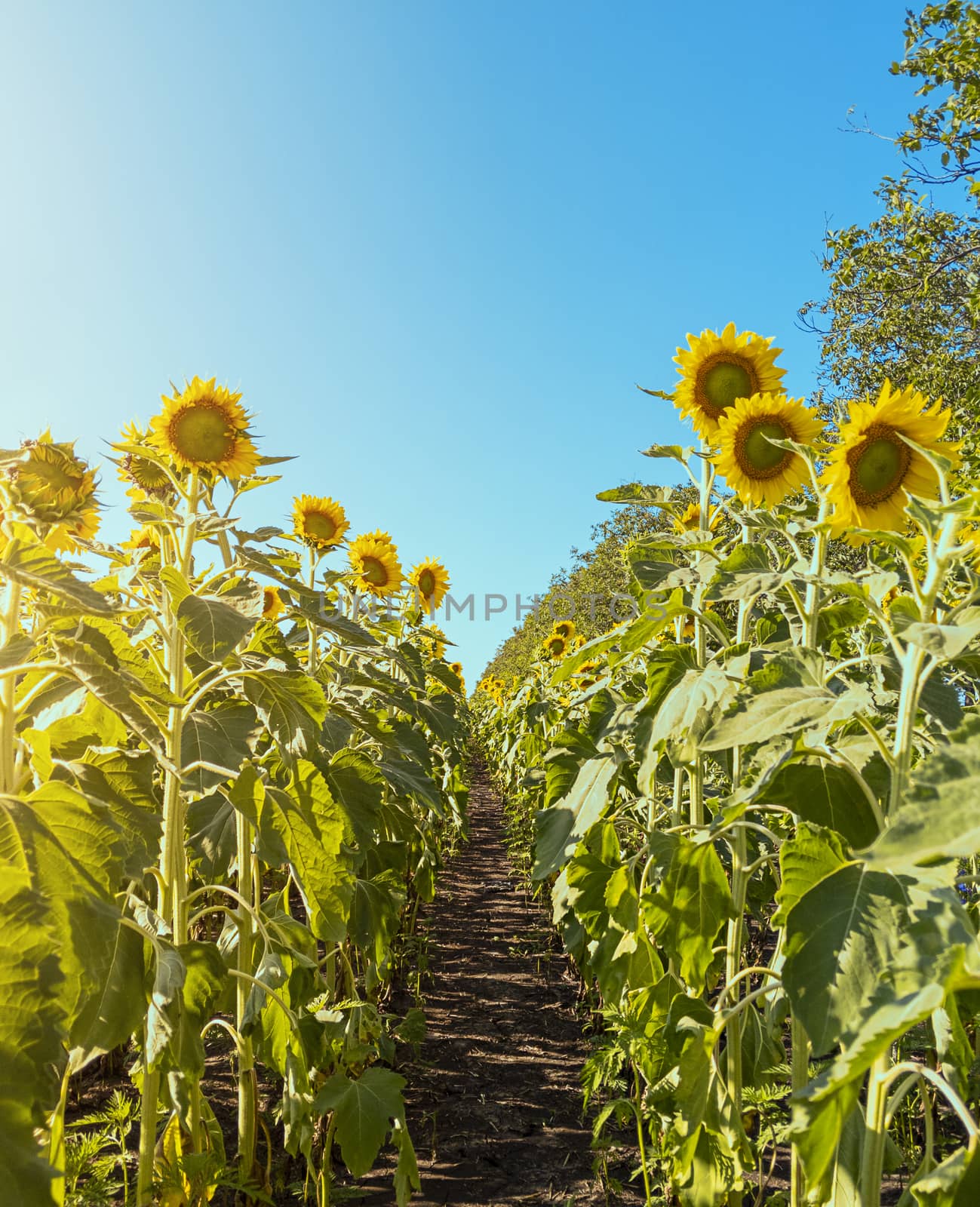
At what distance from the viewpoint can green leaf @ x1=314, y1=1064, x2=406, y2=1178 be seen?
2299mm

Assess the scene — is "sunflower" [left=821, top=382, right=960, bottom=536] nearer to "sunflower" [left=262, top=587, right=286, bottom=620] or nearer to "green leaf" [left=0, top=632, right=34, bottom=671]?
"green leaf" [left=0, top=632, right=34, bottom=671]

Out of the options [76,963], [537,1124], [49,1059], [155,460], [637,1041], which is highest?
[155,460]

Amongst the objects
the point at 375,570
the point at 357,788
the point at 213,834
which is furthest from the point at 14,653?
the point at 375,570

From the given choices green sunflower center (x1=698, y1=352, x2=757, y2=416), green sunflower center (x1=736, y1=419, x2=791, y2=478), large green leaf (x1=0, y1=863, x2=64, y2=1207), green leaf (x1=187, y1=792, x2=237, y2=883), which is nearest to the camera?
large green leaf (x1=0, y1=863, x2=64, y2=1207)

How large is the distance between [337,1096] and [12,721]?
1.57 metres

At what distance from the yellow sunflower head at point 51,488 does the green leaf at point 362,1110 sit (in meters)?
1.67

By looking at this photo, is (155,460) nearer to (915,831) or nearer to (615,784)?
(615,784)

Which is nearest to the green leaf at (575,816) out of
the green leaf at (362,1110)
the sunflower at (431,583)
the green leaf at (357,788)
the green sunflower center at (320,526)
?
the green leaf at (357,788)

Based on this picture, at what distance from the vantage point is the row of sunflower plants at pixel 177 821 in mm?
1175

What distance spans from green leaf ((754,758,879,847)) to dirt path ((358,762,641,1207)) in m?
1.95

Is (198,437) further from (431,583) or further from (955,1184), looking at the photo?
(431,583)

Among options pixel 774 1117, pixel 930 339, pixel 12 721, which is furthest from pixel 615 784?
pixel 930 339

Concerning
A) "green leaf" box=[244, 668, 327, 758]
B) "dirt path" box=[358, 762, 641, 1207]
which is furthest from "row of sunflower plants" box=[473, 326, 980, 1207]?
"green leaf" box=[244, 668, 327, 758]

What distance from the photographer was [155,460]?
85.7 inches
